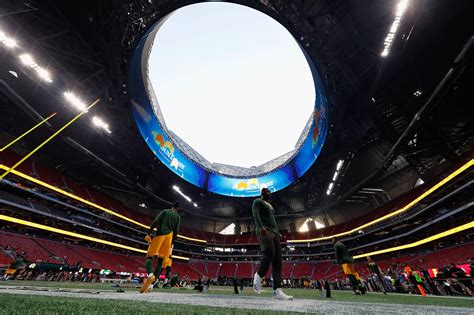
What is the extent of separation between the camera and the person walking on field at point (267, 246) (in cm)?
351

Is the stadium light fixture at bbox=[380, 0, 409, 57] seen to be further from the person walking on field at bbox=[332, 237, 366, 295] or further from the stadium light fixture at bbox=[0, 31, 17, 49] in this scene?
the stadium light fixture at bbox=[0, 31, 17, 49]

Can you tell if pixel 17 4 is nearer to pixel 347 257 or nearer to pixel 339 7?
pixel 339 7

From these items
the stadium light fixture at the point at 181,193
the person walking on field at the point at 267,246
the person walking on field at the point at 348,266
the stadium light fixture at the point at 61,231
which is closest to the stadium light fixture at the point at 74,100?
the stadium light fixture at the point at 61,231

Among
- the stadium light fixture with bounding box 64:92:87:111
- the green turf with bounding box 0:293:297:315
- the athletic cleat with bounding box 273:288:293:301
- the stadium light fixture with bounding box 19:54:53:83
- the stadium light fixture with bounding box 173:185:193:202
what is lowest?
the green turf with bounding box 0:293:297:315

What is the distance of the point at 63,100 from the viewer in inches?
598

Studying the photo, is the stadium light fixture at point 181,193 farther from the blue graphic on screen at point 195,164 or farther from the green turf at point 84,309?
the green turf at point 84,309

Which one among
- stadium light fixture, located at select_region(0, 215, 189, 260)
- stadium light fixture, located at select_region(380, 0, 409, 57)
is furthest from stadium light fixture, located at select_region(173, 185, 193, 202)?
stadium light fixture, located at select_region(380, 0, 409, 57)

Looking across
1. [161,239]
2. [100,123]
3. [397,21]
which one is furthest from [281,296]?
[100,123]

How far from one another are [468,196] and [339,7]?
673 inches

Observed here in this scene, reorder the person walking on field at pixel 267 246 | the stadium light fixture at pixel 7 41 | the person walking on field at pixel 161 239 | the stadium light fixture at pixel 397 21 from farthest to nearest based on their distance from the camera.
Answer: the stadium light fixture at pixel 7 41, the stadium light fixture at pixel 397 21, the person walking on field at pixel 161 239, the person walking on field at pixel 267 246

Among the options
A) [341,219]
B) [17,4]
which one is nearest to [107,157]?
[17,4]

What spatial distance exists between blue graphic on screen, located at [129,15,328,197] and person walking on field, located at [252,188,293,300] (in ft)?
52.2

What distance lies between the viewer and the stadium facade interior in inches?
502

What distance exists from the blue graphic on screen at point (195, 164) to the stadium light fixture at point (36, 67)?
17.6 feet
